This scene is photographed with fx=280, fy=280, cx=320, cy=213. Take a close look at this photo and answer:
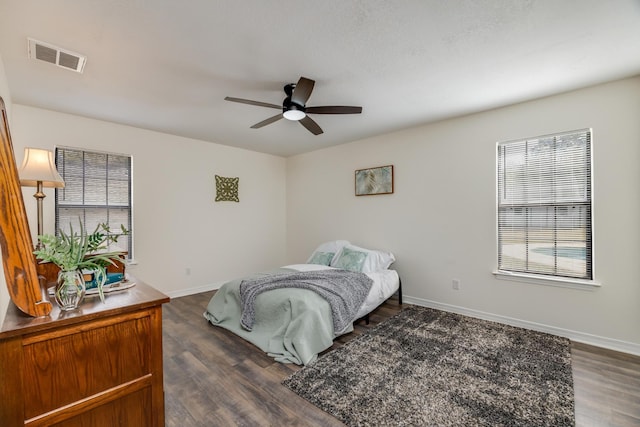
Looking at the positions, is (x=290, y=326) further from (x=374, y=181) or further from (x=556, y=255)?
(x=556, y=255)


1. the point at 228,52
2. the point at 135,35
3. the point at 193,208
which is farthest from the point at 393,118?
the point at 193,208

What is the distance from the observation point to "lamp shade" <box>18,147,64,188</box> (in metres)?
2.22

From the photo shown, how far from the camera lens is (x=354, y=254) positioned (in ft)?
13.2

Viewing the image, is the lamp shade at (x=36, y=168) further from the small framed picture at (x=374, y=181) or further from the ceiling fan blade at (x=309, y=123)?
the small framed picture at (x=374, y=181)

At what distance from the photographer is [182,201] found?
14.9 feet

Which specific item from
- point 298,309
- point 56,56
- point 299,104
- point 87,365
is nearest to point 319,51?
point 299,104

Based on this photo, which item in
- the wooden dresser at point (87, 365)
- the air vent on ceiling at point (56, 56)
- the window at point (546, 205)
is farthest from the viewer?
the window at point (546, 205)

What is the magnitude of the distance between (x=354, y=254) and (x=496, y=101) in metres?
2.53

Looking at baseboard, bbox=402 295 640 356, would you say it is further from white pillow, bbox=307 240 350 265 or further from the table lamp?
the table lamp

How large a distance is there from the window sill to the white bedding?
1.24 meters

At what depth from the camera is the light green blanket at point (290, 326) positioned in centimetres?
254

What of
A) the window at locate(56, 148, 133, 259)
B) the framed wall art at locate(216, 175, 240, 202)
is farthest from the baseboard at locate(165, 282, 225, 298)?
the framed wall art at locate(216, 175, 240, 202)

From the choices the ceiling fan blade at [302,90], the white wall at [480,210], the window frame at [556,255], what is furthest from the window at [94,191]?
the window frame at [556,255]

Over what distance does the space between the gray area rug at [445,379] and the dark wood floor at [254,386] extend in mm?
104
